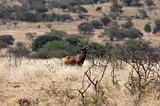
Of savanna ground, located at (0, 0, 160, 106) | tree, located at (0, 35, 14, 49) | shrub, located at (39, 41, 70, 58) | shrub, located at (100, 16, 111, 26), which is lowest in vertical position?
shrub, located at (100, 16, 111, 26)

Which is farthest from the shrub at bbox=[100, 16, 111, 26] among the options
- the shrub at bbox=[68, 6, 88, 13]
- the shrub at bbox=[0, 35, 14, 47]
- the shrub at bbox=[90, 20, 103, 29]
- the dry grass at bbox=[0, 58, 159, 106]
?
the dry grass at bbox=[0, 58, 159, 106]

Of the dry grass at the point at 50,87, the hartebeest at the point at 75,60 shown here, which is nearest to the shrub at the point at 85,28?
the hartebeest at the point at 75,60

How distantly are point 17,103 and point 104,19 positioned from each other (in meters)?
71.3

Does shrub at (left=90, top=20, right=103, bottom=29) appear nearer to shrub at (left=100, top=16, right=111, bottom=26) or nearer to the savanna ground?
shrub at (left=100, top=16, right=111, bottom=26)

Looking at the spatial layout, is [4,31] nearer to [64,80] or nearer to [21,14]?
[21,14]

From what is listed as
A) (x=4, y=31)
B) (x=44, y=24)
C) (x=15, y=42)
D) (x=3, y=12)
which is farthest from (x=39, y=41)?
(x=3, y=12)

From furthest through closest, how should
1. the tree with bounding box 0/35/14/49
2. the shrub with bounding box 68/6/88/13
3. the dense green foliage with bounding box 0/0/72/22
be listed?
the shrub with bounding box 68/6/88/13
the dense green foliage with bounding box 0/0/72/22
the tree with bounding box 0/35/14/49

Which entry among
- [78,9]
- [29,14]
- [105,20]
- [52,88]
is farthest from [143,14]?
[52,88]

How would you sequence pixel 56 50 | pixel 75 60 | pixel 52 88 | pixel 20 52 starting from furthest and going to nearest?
1. pixel 56 50
2. pixel 20 52
3. pixel 75 60
4. pixel 52 88

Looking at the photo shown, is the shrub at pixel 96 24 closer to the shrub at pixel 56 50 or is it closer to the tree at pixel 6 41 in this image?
the tree at pixel 6 41

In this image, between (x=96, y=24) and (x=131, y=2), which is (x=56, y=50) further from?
(x=131, y=2)

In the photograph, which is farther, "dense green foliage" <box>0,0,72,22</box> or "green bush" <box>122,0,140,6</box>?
"green bush" <box>122,0,140,6</box>

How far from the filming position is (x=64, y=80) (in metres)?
11.0

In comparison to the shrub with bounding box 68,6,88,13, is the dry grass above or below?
above
